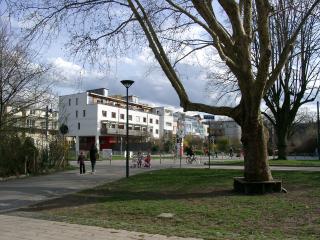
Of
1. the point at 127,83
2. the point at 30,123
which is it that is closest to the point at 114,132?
the point at 30,123

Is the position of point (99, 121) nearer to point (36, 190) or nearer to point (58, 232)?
point (36, 190)

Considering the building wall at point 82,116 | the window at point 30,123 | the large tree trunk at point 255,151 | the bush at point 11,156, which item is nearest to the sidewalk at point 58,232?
the large tree trunk at point 255,151

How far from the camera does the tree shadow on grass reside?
14.7 m

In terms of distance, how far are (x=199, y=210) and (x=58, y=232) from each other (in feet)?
13.0

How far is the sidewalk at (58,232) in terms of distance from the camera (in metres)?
9.24

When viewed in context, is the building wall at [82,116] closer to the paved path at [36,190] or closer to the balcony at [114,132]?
the balcony at [114,132]

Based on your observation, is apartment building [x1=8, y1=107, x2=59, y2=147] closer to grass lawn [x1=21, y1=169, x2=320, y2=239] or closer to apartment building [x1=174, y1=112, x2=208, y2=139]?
grass lawn [x1=21, y1=169, x2=320, y2=239]

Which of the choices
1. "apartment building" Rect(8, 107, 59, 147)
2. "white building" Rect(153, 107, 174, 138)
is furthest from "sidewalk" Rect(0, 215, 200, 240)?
"white building" Rect(153, 107, 174, 138)

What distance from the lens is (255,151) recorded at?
53.1ft

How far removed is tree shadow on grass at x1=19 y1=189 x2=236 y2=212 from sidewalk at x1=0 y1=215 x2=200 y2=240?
121 inches

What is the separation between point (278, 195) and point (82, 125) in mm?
105584

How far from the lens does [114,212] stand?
1282 centimetres

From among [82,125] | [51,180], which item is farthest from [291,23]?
[82,125]

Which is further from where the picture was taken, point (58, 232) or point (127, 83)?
point (127, 83)
